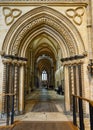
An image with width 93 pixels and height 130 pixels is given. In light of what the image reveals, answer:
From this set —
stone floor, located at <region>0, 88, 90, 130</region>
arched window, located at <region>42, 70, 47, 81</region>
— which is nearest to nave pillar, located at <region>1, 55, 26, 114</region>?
stone floor, located at <region>0, 88, 90, 130</region>

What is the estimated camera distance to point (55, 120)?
16.8ft

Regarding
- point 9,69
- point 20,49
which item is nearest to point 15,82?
point 9,69

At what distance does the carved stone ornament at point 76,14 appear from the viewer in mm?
6109

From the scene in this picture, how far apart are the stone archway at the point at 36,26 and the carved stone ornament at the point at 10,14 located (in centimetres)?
17

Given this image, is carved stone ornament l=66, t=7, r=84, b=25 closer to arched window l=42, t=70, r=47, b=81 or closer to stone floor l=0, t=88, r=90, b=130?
stone floor l=0, t=88, r=90, b=130

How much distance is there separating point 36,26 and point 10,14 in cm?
106

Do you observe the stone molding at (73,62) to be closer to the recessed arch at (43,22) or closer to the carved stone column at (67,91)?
the carved stone column at (67,91)

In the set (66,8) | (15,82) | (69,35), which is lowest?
(15,82)

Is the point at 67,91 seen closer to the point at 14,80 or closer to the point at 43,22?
the point at 14,80

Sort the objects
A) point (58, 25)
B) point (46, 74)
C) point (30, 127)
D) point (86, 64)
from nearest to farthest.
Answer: point (30, 127)
point (86, 64)
point (58, 25)
point (46, 74)

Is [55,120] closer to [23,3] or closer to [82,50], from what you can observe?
[82,50]

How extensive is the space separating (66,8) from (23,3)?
154cm

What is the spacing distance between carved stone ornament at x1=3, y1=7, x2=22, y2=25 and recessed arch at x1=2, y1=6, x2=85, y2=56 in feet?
0.56

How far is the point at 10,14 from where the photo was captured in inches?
237
